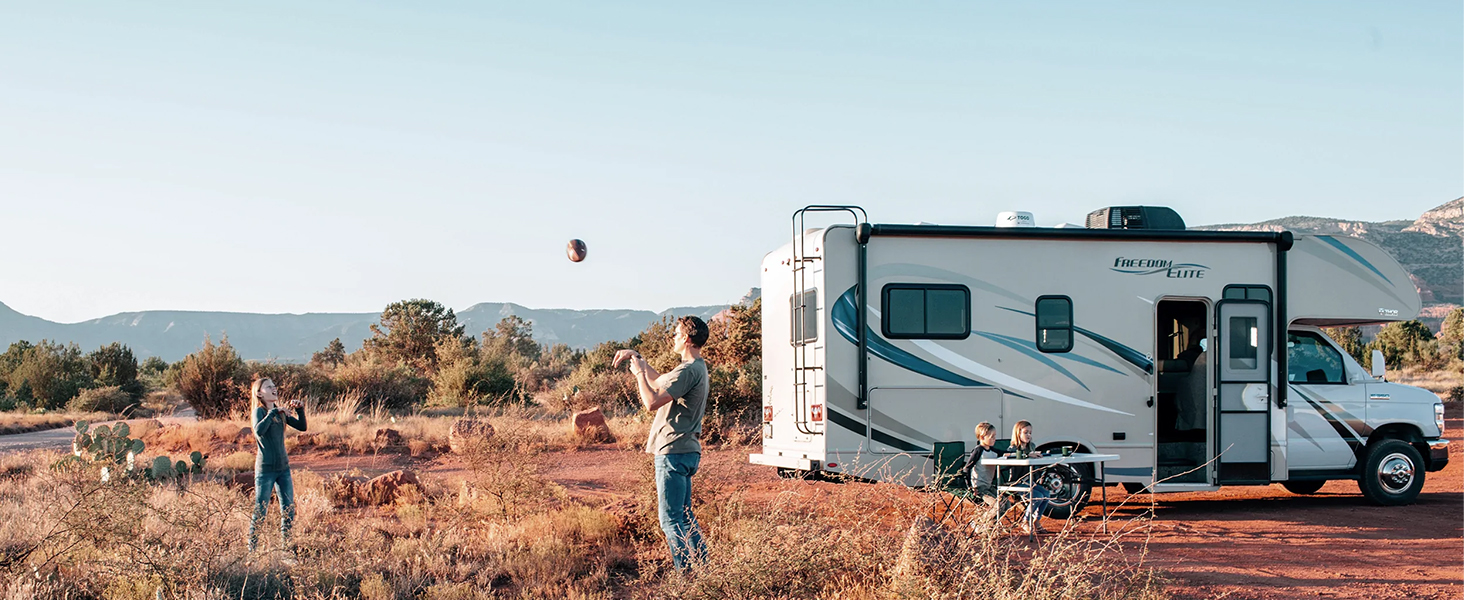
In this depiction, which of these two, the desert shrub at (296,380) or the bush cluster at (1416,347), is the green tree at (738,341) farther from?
the bush cluster at (1416,347)

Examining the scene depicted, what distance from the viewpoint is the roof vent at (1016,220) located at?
1026 cm

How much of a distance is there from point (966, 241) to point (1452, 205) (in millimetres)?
73677

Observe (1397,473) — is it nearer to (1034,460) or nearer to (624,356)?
(1034,460)

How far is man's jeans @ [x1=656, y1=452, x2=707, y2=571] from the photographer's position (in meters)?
6.19

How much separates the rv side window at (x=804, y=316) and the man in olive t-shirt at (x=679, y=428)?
11.4 ft

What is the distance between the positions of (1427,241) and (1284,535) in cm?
6516

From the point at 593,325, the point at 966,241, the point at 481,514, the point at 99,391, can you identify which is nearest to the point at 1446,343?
the point at 966,241

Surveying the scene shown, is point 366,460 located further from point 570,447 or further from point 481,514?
point 481,514

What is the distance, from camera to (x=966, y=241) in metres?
9.92

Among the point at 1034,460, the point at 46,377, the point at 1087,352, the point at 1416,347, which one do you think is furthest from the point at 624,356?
the point at 1416,347

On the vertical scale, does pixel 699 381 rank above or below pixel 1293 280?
below

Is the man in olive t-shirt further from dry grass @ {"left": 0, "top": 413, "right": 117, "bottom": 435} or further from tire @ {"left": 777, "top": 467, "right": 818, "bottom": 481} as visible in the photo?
dry grass @ {"left": 0, "top": 413, "right": 117, "bottom": 435}

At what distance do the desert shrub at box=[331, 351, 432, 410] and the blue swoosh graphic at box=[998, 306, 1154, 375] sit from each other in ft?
53.1

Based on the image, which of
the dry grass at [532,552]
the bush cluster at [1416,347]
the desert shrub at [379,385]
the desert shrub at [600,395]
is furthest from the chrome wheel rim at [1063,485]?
the bush cluster at [1416,347]
